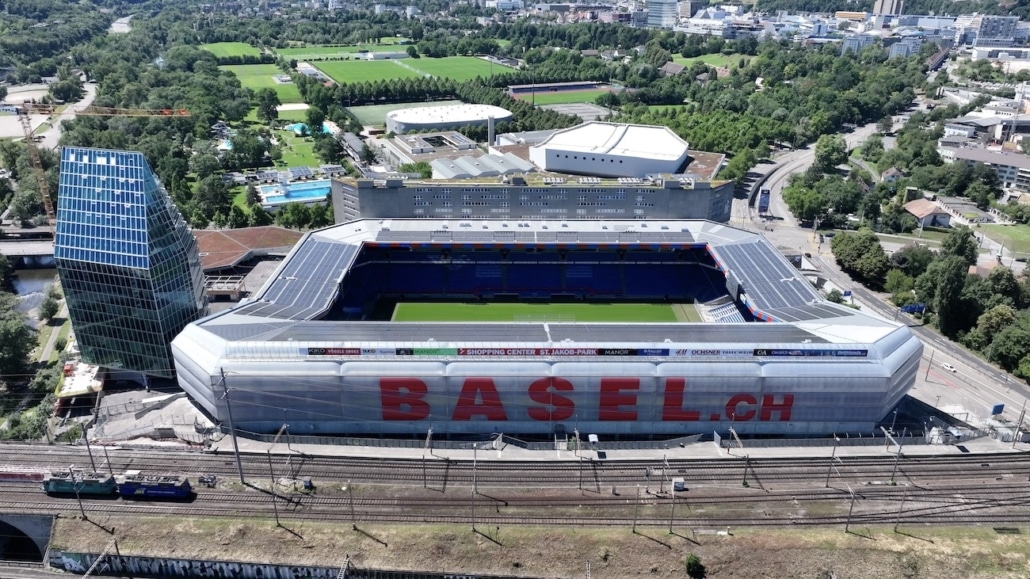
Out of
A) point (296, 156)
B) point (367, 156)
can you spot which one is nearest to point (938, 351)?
point (367, 156)

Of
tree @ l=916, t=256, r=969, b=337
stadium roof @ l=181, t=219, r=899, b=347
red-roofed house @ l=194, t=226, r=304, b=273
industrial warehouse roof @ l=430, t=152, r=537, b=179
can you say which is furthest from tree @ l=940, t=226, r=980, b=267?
red-roofed house @ l=194, t=226, r=304, b=273

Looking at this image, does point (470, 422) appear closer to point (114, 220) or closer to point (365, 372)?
point (365, 372)

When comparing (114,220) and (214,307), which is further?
(214,307)

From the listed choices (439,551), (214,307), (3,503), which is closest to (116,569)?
(3,503)

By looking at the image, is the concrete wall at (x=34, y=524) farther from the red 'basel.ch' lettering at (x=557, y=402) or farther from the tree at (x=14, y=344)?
the red 'basel.ch' lettering at (x=557, y=402)

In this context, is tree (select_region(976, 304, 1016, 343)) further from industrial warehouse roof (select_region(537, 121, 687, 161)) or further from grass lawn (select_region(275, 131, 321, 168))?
grass lawn (select_region(275, 131, 321, 168))

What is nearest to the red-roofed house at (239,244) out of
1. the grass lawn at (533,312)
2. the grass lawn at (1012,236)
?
the grass lawn at (533,312)
